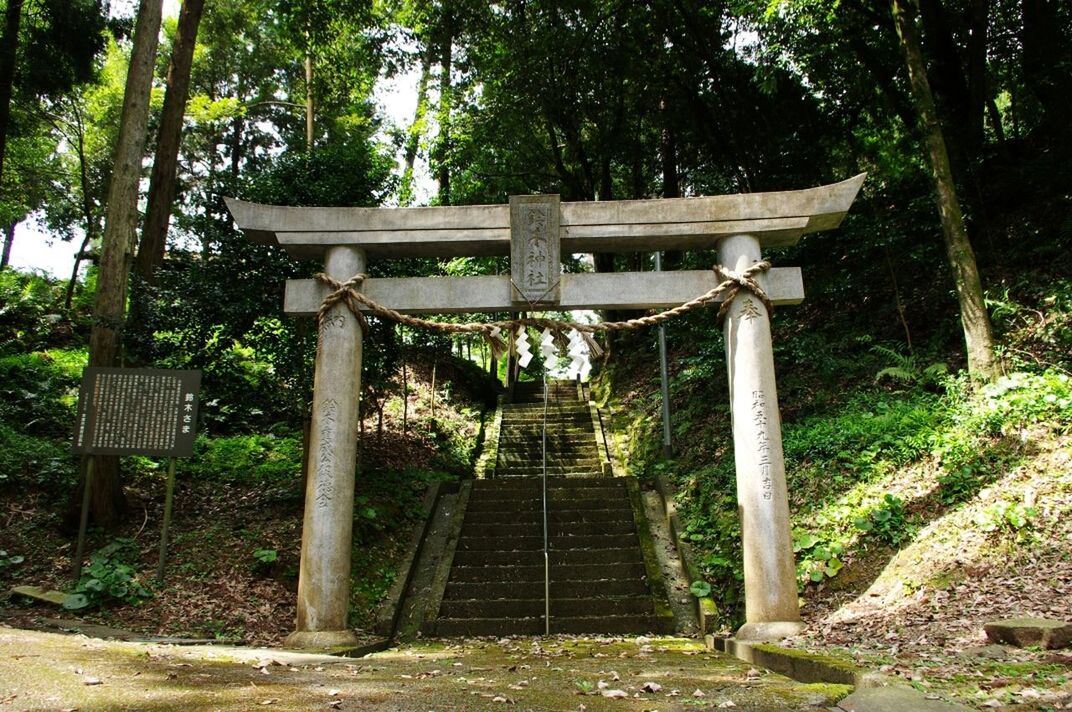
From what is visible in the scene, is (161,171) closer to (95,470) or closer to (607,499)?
(95,470)

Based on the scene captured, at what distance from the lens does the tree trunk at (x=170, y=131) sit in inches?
381

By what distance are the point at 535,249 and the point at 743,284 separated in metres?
1.95

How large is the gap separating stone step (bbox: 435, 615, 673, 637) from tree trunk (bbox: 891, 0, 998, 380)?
4.91 meters

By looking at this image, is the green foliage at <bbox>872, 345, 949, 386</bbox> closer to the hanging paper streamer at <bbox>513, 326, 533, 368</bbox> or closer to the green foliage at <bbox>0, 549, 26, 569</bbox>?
the hanging paper streamer at <bbox>513, 326, 533, 368</bbox>

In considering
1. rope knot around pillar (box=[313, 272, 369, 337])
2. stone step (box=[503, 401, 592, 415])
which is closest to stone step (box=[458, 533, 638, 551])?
rope knot around pillar (box=[313, 272, 369, 337])

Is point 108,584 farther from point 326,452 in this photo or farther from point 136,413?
point 326,452

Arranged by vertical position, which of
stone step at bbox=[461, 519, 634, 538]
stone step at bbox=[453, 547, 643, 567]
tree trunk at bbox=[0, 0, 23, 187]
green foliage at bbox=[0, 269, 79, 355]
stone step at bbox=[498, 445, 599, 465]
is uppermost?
tree trunk at bbox=[0, 0, 23, 187]

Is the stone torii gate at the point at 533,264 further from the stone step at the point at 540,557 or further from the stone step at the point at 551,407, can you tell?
the stone step at the point at 551,407

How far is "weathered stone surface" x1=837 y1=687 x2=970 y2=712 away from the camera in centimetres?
277

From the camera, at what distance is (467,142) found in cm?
1480

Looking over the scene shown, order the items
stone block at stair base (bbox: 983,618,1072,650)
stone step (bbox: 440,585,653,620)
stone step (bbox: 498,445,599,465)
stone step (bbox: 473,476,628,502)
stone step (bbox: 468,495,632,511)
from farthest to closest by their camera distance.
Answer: stone step (bbox: 498,445,599,465) < stone step (bbox: 473,476,628,502) < stone step (bbox: 468,495,632,511) < stone step (bbox: 440,585,653,620) < stone block at stair base (bbox: 983,618,1072,650)

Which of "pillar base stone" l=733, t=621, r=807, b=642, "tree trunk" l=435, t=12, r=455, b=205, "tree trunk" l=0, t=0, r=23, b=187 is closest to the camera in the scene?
"pillar base stone" l=733, t=621, r=807, b=642

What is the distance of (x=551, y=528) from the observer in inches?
370

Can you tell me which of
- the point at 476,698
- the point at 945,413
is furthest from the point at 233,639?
the point at 945,413
